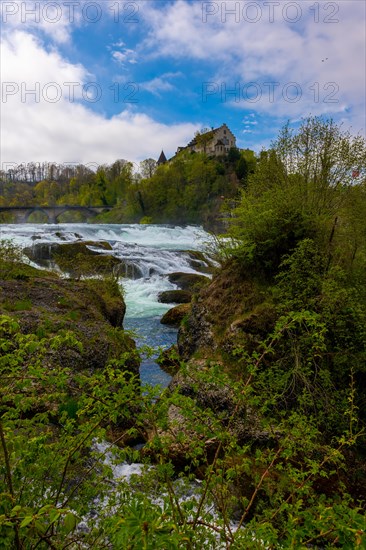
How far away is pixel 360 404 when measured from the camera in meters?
5.94

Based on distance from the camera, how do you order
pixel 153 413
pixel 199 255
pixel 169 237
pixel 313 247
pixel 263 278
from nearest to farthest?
1. pixel 153 413
2. pixel 313 247
3. pixel 263 278
4. pixel 199 255
5. pixel 169 237

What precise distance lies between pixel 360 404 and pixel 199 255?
2151 centimetres

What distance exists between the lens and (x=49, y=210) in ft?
203

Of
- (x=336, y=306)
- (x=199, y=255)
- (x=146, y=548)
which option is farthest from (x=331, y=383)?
(x=199, y=255)

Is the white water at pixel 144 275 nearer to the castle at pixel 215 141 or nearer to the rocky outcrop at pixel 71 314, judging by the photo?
the rocky outcrop at pixel 71 314

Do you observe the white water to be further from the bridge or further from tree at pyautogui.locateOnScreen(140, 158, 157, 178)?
tree at pyautogui.locateOnScreen(140, 158, 157, 178)

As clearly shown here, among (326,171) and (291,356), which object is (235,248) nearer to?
(291,356)

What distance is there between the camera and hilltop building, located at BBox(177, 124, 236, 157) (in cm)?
7850

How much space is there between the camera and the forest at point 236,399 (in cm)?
214

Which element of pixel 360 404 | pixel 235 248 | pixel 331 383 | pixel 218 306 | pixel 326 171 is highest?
pixel 326 171

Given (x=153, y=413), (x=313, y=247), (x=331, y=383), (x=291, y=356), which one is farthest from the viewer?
(x=313, y=247)

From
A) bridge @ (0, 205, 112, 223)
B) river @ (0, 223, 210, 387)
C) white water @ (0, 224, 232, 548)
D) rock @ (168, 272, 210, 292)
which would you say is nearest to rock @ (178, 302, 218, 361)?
river @ (0, 223, 210, 387)

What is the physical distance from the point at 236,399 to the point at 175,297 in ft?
52.4

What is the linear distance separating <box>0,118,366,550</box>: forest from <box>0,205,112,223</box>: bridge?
162 feet
